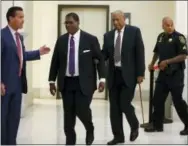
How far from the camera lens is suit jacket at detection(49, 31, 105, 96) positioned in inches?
171

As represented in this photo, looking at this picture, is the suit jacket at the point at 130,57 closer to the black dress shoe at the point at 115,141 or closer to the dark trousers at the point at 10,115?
the black dress shoe at the point at 115,141

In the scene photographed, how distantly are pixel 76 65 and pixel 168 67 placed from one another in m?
1.59

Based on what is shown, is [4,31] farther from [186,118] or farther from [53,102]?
[53,102]

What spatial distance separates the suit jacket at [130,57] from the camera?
4.71m

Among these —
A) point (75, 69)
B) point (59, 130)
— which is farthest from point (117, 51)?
point (59, 130)

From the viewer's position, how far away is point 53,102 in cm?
913

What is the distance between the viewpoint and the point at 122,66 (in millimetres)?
4691

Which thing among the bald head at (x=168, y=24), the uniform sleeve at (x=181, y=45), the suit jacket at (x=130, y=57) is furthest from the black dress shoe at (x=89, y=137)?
the bald head at (x=168, y=24)

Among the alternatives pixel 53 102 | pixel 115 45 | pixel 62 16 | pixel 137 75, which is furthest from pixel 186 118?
pixel 62 16

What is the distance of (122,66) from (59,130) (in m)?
1.58

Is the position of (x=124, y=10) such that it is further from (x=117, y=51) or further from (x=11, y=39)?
(x=11, y=39)

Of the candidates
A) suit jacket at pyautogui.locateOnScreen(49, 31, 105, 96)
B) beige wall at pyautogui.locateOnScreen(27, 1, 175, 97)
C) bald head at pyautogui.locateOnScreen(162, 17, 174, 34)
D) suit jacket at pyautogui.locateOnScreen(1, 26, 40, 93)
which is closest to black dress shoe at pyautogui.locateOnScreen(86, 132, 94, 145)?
suit jacket at pyautogui.locateOnScreen(49, 31, 105, 96)

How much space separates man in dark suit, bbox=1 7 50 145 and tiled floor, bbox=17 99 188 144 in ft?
3.02

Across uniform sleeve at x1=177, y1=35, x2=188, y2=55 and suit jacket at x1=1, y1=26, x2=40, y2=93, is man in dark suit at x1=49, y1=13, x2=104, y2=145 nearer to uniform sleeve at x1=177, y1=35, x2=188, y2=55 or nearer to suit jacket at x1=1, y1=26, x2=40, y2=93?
suit jacket at x1=1, y1=26, x2=40, y2=93
